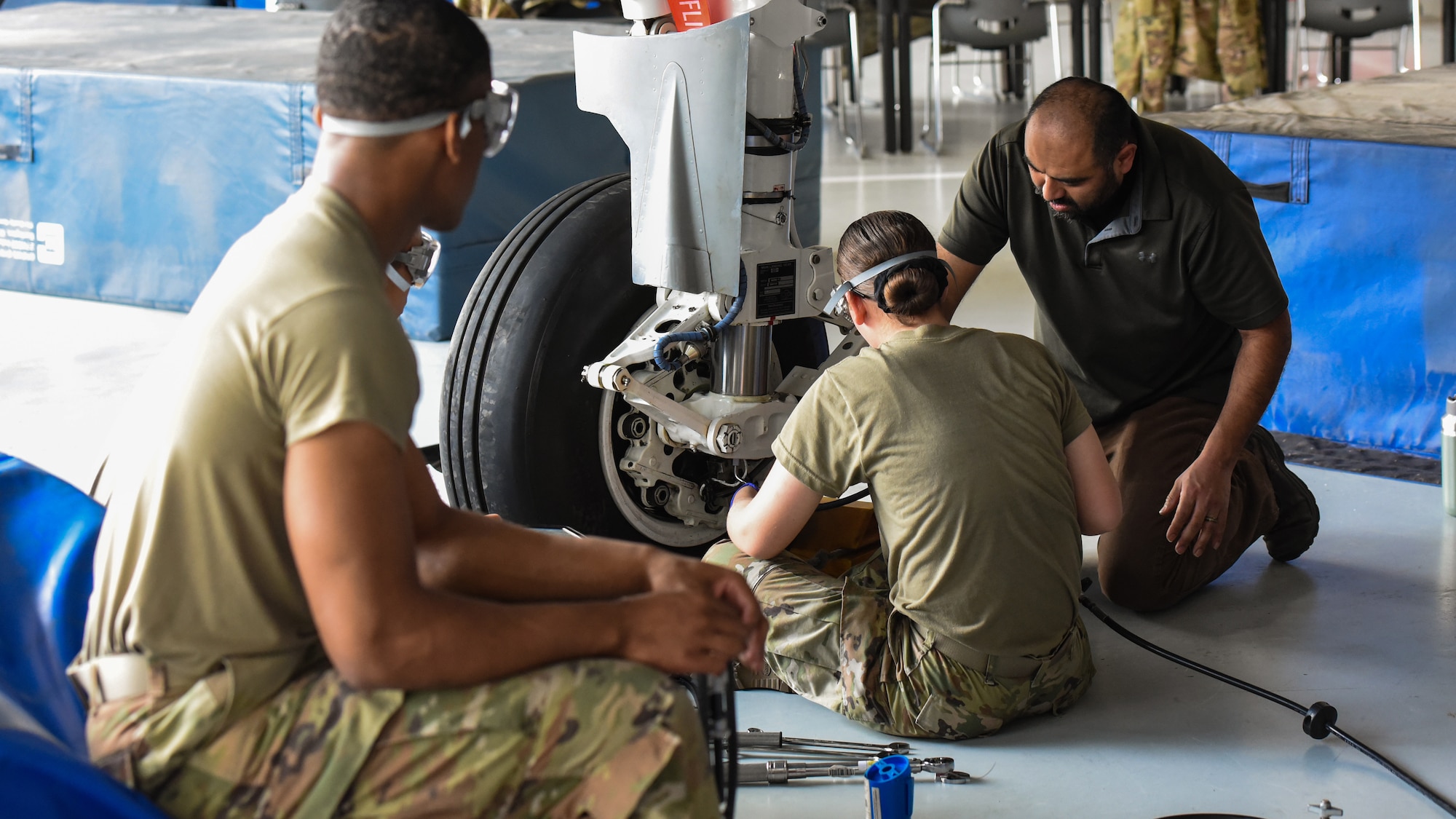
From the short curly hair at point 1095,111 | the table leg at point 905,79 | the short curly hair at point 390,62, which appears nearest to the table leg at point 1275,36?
the table leg at point 905,79

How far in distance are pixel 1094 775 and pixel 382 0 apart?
1461 mm

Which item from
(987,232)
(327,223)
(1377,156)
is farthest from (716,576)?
(1377,156)

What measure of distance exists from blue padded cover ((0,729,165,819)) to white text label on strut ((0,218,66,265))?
15.3 ft

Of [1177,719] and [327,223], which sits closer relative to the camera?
[327,223]

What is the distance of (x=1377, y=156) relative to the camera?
3.23 meters

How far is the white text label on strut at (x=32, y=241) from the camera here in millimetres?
5289

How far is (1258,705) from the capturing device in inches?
88.3

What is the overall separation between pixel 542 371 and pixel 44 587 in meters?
1.25

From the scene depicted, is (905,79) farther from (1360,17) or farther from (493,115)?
(493,115)

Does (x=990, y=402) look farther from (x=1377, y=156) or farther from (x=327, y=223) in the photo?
(x=1377, y=156)

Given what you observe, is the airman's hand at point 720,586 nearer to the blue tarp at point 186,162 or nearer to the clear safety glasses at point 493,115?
the clear safety glasses at point 493,115

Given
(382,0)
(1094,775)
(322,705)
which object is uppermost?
(382,0)

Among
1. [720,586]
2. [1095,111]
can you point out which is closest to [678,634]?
[720,586]

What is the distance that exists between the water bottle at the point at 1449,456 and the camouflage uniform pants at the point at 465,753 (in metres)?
2.28
